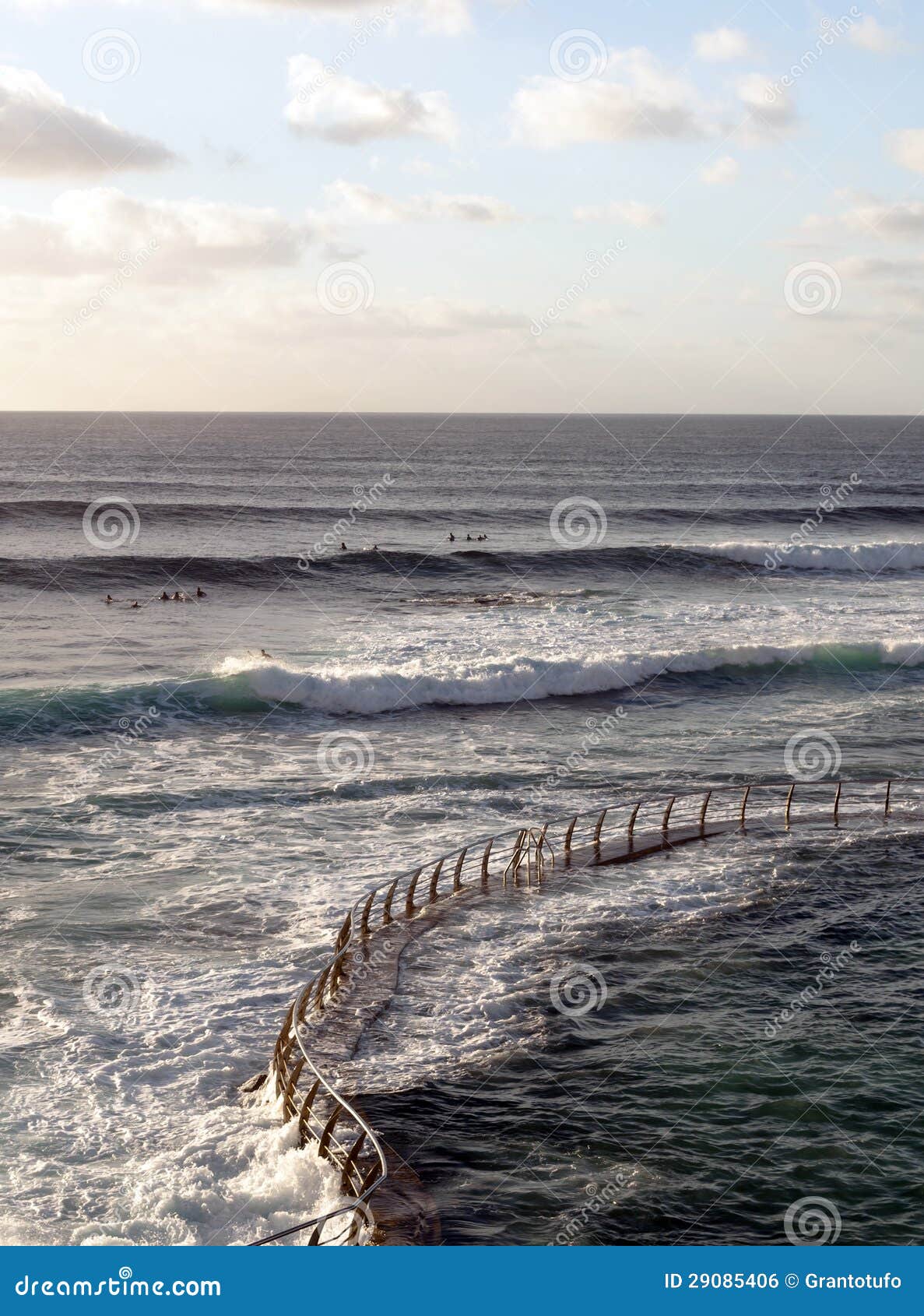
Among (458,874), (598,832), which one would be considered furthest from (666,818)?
(458,874)

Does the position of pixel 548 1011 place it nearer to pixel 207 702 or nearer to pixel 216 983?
pixel 216 983

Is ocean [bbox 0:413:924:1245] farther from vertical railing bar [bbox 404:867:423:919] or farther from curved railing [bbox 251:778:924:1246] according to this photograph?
vertical railing bar [bbox 404:867:423:919]

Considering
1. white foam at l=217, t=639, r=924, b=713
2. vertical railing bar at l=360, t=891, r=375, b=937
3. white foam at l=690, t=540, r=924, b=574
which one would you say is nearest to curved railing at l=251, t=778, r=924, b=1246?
vertical railing bar at l=360, t=891, r=375, b=937

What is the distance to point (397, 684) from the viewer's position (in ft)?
122

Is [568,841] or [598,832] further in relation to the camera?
[598,832]

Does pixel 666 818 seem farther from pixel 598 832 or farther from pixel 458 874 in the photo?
pixel 458 874

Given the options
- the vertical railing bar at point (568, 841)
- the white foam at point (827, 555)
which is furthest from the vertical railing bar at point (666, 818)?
the white foam at point (827, 555)

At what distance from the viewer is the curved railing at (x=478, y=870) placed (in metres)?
12.6

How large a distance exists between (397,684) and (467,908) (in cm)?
1697

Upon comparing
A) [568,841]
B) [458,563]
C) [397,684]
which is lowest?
[568,841]

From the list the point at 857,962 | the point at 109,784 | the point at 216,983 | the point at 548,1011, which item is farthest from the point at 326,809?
the point at 857,962

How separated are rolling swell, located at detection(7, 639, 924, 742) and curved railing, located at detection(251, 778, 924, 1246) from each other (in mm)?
11218

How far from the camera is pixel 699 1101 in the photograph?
14.4 metres

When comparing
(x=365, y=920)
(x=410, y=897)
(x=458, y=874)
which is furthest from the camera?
(x=458, y=874)
